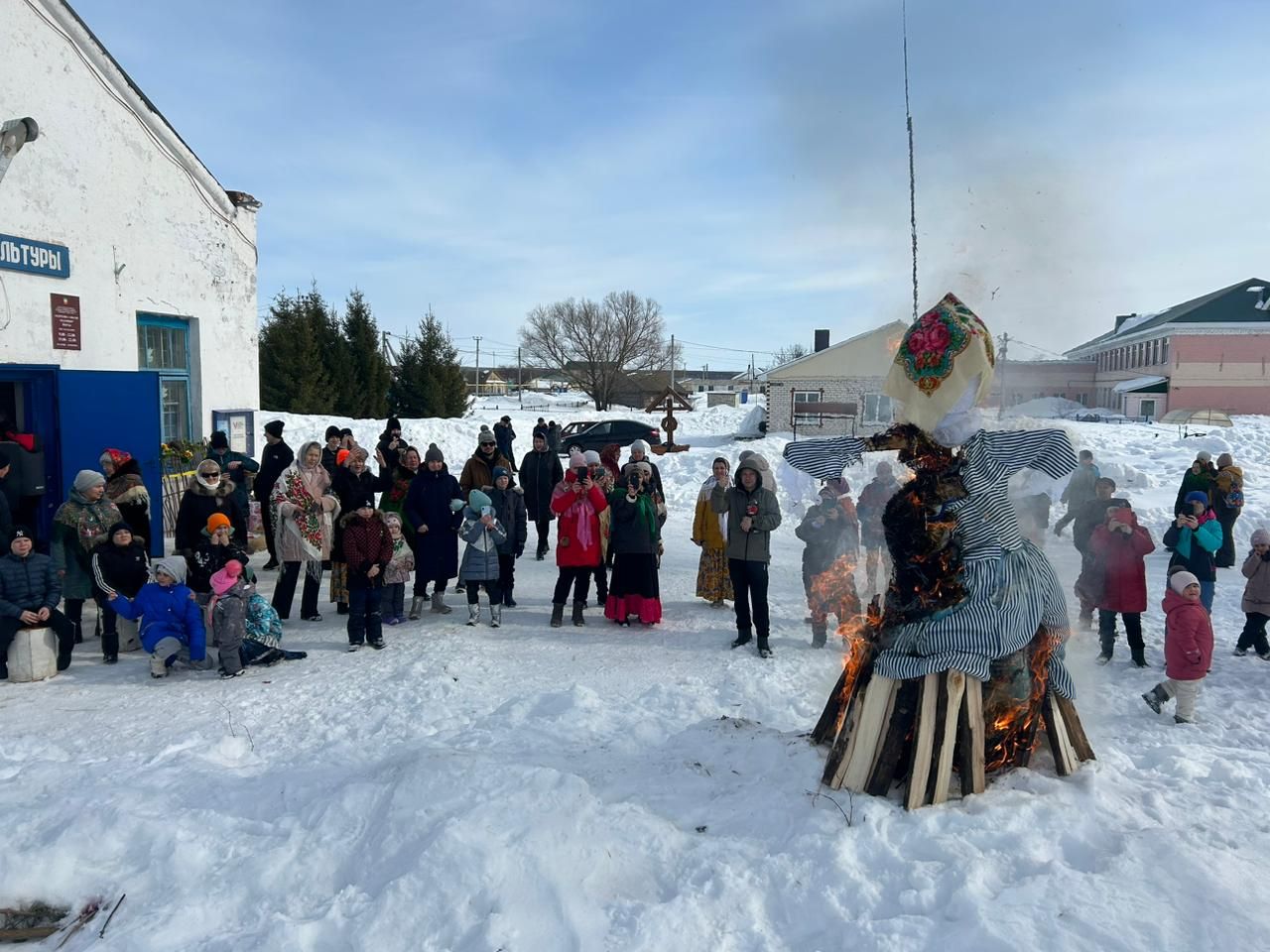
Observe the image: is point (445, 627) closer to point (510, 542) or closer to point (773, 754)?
point (510, 542)

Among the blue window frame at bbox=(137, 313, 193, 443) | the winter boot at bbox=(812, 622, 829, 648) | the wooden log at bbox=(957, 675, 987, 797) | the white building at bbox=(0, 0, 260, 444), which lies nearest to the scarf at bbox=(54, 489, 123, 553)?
the white building at bbox=(0, 0, 260, 444)

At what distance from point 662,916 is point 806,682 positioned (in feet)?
10.8

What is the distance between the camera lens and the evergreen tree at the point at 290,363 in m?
23.0

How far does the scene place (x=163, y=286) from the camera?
10602 mm

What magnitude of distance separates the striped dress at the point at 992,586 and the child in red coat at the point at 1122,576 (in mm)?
3225

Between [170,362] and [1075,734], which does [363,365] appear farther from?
[1075,734]

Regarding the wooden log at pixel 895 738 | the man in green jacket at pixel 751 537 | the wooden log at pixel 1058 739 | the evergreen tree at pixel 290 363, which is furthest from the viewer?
the evergreen tree at pixel 290 363

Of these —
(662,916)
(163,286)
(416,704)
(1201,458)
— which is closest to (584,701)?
(416,704)

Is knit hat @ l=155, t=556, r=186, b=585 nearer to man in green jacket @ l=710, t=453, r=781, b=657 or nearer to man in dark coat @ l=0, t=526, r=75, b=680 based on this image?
man in dark coat @ l=0, t=526, r=75, b=680

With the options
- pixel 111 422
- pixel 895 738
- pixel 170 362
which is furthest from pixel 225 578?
pixel 170 362

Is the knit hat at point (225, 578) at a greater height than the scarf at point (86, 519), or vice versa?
the scarf at point (86, 519)

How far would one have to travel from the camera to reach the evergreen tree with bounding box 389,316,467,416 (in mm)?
26391

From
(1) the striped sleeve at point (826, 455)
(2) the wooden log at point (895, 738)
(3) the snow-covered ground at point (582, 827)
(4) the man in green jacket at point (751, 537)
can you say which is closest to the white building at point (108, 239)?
(3) the snow-covered ground at point (582, 827)

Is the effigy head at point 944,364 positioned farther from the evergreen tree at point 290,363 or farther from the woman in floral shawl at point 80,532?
the evergreen tree at point 290,363
